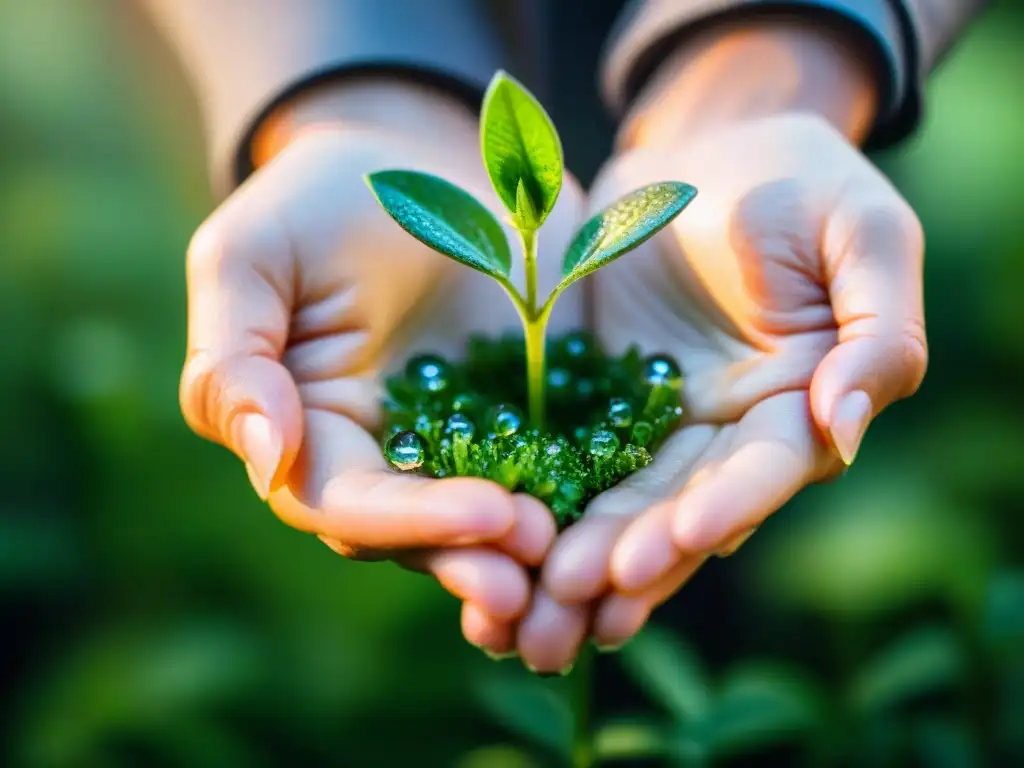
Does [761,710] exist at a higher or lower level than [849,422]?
lower

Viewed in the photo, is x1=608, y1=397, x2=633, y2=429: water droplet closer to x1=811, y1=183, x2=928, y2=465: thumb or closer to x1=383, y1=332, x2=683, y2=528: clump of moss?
x1=383, y1=332, x2=683, y2=528: clump of moss

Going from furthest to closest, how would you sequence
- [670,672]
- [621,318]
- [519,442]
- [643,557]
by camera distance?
[670,672] < [621,318] < [519,442] < [643,557]

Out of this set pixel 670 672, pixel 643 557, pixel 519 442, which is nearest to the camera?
pixel 643 557

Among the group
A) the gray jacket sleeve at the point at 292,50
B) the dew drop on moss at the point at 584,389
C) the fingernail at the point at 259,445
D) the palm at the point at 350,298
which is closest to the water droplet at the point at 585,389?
the dew drop on moss at the point at 584,389

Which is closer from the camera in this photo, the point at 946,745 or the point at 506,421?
the point at 506,421

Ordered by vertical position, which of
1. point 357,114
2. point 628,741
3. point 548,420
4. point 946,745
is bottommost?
point 946,745

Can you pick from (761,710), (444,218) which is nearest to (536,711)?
(761,710)

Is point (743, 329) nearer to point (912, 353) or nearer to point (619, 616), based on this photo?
point (912, 353)

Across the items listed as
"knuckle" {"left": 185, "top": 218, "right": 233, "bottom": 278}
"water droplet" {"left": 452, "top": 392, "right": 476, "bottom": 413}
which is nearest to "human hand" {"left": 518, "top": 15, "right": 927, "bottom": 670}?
"water droplet" {"left": 452, "top": 392, "right": 476, "bottom": 413}
